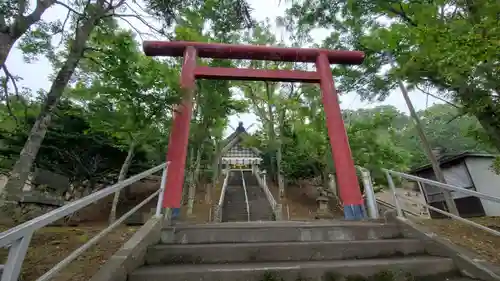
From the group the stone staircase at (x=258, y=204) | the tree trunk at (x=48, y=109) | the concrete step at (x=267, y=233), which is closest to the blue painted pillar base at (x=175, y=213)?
the concrete step at (x=267, y=233)

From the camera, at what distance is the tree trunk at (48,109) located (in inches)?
110

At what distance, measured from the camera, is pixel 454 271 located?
2297 millimetres

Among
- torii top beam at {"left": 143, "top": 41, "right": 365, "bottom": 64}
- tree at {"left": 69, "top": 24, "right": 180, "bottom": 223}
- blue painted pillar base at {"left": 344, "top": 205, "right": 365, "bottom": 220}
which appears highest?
torii top beam at {"left": 143, "top": 41, "right": 365, "bottom": 64}

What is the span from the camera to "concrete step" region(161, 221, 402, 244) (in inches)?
109

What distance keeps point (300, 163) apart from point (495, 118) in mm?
10215

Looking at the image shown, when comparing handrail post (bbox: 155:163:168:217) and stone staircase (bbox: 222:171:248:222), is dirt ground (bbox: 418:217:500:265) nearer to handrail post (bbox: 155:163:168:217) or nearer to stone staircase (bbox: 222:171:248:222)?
handrail post (bbox: 155:163:168:217)

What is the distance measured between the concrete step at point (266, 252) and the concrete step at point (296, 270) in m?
0.13

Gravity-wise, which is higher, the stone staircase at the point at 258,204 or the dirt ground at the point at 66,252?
the stone staircase at the point at 258,204

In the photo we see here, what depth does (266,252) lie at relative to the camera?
2494 mm

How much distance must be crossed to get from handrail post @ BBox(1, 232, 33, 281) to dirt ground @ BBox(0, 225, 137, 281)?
718 mm

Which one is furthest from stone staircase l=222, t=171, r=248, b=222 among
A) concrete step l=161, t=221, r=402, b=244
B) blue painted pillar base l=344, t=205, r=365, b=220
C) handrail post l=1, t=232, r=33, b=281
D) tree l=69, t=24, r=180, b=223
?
handrail post l=1, t=232, r=33, b=281

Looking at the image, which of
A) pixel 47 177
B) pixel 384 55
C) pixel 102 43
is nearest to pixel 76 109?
pixel 47 177

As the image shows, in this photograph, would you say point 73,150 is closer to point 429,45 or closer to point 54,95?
point 54,95

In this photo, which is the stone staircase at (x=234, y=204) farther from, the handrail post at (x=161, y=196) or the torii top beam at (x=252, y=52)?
the handrail post at (x=161, y=196)
